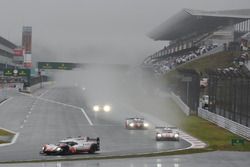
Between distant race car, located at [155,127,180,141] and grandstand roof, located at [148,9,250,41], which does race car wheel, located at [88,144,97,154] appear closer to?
distant race car, located at [155,127,180,141]

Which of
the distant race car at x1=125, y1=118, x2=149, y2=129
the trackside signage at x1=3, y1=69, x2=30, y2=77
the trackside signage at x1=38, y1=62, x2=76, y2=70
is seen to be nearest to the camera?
the distant race car at x1=125, y1=118, x2=149, y2=129

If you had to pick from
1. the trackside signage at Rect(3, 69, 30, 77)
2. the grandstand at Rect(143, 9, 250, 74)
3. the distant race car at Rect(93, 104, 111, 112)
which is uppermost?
the grandstand at Rect(143, 9, 250, 74)

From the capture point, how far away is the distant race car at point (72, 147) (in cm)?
3947

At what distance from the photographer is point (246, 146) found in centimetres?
4769

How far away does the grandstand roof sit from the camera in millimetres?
143375

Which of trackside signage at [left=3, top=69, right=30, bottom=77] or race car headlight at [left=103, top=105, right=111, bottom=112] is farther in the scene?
trackside signage at [left=3, top=69, right=30, bottom=77]

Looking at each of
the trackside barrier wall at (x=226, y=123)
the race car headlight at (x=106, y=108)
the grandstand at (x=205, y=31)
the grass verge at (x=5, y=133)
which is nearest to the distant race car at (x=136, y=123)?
the trackside barrier wall at (x=226, y=123)

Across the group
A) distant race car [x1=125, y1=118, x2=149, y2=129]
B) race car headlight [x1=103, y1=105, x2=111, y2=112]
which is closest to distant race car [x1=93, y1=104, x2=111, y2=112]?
race car headlight [x1=103, y1=105, x2=111, y2=112]

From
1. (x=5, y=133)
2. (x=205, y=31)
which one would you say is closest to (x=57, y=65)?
(x=205, y=31)

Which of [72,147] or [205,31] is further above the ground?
[205,31]

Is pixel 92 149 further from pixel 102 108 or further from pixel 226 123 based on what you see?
pixel 102 108

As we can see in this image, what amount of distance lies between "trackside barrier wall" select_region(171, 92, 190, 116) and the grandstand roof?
44.6 metres

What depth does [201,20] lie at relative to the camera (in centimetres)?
15038

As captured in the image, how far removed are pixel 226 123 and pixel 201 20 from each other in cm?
8940
